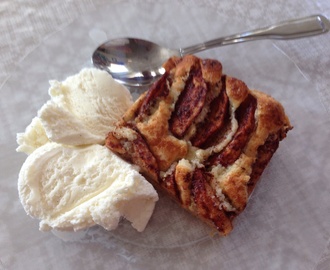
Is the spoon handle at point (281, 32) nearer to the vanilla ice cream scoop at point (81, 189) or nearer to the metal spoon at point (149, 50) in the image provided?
the metal spoon at point (149, 50)

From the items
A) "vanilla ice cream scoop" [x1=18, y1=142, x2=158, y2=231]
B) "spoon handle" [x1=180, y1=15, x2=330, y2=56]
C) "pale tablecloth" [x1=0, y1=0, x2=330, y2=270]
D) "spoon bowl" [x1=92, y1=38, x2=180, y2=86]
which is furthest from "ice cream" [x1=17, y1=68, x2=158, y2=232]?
"spoon handle" [x1=180, y1=15, x2=330, y2=56]

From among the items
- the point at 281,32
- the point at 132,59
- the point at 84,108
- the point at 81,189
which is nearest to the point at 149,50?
the point at 132,59

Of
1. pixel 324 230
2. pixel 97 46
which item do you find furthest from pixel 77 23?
pixel 324 230

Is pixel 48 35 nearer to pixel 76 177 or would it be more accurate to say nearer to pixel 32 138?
pixel 32 138

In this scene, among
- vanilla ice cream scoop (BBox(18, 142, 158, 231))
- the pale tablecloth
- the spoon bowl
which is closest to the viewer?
vanilla ice cream scoop (BBox(18, 142, 158, 231))

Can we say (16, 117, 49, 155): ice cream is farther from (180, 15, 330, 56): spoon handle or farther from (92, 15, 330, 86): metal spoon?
(180, 15, 330, 56): spoon handle

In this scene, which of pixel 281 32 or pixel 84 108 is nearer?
pixel 84 108
